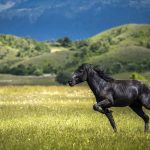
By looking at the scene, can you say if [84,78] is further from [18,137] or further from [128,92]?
[18,137]

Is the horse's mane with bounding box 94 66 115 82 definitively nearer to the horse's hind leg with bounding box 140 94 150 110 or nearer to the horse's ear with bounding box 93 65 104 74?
the horse's ear with bounding box 93 65 104 74

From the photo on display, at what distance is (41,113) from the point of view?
29.1 m

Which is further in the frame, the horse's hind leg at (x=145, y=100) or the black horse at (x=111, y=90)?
the horse's hind leg at (x=145, y=100)

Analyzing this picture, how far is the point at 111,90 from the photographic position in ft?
63.5

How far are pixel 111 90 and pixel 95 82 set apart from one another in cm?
63

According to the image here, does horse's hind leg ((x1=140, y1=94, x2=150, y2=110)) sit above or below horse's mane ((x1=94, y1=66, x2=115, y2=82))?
below

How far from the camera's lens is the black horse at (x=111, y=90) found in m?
19.2

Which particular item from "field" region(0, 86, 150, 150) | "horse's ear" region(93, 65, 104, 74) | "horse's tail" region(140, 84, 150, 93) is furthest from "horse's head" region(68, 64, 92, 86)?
"horse's tail" region(140, 84, 150, 93)

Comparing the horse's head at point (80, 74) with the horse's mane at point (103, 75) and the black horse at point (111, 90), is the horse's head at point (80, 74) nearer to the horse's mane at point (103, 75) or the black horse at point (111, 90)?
the black horse at point (111, 90)

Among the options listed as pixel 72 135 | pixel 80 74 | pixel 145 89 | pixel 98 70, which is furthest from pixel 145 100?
pixel 72 135

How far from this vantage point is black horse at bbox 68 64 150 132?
63.0 ft

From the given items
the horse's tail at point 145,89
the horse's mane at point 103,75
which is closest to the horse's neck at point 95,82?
the horse's mane at point 103,75

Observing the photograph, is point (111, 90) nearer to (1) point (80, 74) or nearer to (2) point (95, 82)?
(2) point (95, 82)

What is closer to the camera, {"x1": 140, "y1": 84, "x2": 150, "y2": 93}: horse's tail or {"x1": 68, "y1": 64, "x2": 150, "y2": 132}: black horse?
{"x1": 68, "y1": 64, "x2": 150, "y2": 132}: black horse
